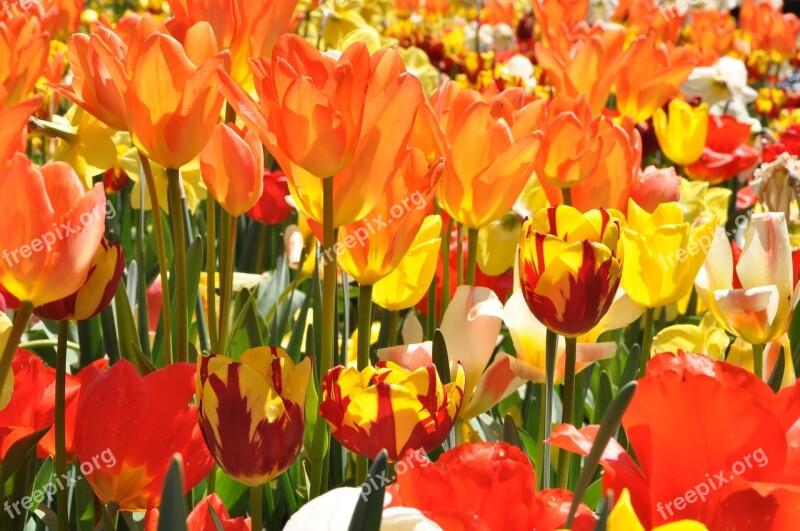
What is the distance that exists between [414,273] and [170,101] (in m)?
0.25

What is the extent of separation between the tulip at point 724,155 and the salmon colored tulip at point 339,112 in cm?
123

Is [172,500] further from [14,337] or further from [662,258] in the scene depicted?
[662,258]

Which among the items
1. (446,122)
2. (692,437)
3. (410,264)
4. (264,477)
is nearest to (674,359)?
(692,437)

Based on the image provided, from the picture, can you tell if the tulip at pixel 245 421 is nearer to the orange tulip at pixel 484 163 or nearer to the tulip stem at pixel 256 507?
the tulip stem at pixel 256 507

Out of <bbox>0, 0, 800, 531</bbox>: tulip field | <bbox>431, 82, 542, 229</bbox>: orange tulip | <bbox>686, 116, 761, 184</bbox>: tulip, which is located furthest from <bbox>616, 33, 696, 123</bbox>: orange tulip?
<bbox>431, 82, 542, 229</bbox>: orange tulip

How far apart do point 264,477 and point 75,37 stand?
418 millimetres

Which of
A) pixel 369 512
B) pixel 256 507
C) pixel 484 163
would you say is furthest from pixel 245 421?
pixel 484 163

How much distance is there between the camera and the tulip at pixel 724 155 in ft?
5.91

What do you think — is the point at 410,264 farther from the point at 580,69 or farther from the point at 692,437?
the point at 580,69

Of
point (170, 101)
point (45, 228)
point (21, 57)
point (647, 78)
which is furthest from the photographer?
point (647, 78)

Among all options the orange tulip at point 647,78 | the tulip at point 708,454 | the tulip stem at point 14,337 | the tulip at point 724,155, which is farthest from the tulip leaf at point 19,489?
the tulip at point 724,155

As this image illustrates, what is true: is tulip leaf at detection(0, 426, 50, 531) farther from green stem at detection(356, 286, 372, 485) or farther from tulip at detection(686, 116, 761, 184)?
tulip at detection(686, 116, 761, 184)

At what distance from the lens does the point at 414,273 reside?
871 mm

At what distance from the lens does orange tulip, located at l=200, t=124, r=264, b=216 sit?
2.59 ft
